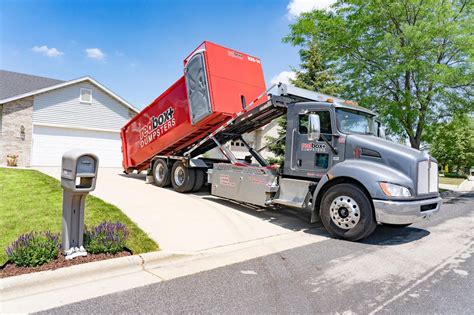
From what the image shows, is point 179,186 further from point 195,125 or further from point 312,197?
point 312,197

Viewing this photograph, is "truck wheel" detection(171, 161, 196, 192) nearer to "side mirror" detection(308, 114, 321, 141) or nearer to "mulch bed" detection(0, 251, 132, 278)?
"side mirror" detection(308, 114, 321, 141)

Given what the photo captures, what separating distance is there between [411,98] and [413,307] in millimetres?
12085

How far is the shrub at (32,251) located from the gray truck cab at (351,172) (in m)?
4.37

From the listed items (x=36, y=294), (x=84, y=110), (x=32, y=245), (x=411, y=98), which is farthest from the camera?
(x=84, y=110)

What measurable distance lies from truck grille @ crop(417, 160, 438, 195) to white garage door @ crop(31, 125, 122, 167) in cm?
1455

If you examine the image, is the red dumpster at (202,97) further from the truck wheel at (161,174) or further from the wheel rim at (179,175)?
the wheel rim at (179,175)

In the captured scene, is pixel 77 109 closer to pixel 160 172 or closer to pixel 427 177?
pixel 160 172

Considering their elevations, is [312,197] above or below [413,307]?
above

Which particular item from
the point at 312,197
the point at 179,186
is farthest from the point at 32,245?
the point at 179,186

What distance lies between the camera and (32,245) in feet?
12.7

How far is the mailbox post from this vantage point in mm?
3857

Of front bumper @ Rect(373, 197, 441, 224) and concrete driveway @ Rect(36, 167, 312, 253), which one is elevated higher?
front bumper @ Rect(373, 197, 441, 224)

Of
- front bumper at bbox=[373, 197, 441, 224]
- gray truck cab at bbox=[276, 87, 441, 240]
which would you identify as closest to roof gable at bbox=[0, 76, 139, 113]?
gray truck cab at bbox=[276, 87, 441, 240]

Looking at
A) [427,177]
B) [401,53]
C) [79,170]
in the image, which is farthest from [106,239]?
[401,53]
